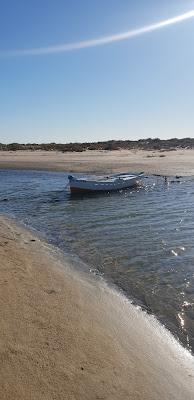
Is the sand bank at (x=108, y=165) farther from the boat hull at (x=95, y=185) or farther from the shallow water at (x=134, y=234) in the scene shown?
the boat hull at (x=95, y=185)

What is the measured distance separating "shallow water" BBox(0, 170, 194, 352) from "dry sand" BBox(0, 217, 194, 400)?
0.77m

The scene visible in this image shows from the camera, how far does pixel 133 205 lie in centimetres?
2336

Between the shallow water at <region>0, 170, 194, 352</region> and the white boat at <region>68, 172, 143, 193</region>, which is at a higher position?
A: the white boat at <region>68, 172, 143, 193</region>

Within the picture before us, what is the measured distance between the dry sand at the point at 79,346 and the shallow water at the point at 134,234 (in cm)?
77

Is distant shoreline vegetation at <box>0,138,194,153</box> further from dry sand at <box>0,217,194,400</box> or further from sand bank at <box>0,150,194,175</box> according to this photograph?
dry sand at <box>0,217,194,400</box>

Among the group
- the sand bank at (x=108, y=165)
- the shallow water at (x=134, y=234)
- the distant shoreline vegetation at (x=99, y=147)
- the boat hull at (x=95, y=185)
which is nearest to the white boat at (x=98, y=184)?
the boat hull at (x=95, y=185)

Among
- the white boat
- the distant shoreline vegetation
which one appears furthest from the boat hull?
the distant shoreline vegetation

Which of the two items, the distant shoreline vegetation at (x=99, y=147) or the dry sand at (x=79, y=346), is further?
the distant shoreline vegetation at (x=99, y=147)

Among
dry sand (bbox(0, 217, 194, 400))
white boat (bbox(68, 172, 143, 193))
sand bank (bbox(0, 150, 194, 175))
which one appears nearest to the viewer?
dry sand (bbox(0, 217, 194, 400))

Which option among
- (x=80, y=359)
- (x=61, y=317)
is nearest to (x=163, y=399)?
(x=80, y=359)

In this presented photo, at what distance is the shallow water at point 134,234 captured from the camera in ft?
33.4

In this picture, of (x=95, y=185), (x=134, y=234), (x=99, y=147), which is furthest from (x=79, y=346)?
(x=99, y=147)

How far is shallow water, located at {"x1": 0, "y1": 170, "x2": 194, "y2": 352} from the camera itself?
10.2 metres

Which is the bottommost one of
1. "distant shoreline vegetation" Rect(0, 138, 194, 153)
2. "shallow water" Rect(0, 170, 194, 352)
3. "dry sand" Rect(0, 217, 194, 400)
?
"shallow water" Rect(0, 170, 194, 352)
